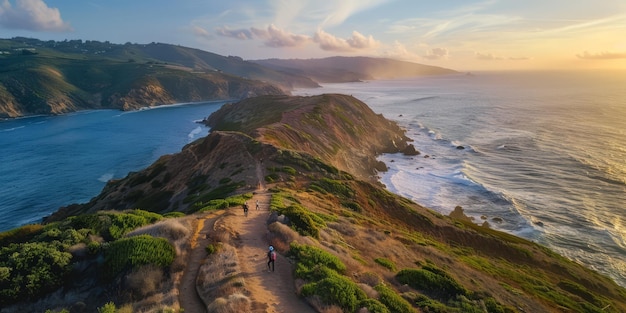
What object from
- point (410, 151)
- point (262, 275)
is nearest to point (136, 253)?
point (262, 275)

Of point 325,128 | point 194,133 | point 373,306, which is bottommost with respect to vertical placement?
point 194,133

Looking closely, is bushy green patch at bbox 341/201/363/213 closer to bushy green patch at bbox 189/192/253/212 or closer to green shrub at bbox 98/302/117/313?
bushy green patch at bbox 189/192/253/212

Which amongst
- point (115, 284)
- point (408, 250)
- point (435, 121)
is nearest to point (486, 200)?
point (408, 250)

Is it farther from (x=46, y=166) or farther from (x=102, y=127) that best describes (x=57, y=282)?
(x=102, y=127)

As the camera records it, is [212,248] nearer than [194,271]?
No

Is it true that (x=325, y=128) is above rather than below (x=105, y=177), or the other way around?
above

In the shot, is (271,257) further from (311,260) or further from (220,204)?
(220,204)

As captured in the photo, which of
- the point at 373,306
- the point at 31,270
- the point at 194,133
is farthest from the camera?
the point at 194,133

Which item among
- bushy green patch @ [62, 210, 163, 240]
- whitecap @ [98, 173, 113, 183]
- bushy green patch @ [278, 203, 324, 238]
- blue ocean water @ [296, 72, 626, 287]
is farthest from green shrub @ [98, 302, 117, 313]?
whitecap @ [98, 173, 113, 183]
